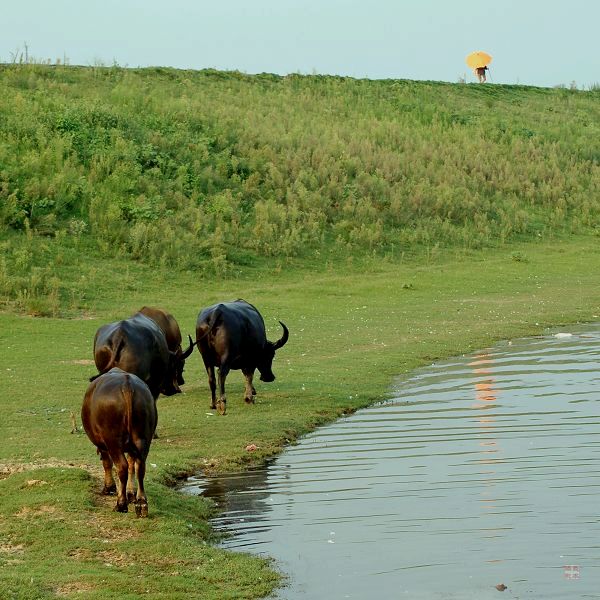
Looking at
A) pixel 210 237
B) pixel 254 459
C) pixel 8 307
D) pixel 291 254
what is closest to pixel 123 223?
pixel 210 237

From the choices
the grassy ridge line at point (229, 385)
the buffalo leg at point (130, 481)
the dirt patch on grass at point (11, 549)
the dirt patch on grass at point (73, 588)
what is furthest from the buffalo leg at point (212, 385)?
the dirt patch on grass at point (73, 588)

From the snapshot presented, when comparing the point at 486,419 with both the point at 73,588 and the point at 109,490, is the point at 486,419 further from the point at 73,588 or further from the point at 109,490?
the point at 73,588

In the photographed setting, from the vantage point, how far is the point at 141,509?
10.5 m

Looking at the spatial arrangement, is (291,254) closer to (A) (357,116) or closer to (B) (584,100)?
(A) (357,116)

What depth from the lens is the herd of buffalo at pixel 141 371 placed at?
1042cm

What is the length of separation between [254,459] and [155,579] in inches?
182

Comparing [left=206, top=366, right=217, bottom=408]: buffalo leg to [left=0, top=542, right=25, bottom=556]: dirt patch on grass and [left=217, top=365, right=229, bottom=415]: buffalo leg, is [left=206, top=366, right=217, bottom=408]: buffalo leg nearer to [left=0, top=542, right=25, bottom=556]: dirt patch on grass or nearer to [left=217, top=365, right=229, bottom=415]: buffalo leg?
[left=217, top=365, right=229, bottom=415]: buffalo leg

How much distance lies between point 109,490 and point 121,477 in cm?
81

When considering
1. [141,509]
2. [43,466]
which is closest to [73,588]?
[141,509]

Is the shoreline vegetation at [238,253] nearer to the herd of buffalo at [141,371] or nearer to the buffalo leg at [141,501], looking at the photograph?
the buffalo leg at [141,501]

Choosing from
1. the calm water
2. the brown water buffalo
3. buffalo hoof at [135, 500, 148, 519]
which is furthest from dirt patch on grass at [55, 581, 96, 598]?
the brown water buffalo

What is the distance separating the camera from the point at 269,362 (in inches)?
671

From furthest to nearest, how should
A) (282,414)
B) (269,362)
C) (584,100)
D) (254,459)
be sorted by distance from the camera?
(584,100) < (269,362) < (282,414) < (254,459)

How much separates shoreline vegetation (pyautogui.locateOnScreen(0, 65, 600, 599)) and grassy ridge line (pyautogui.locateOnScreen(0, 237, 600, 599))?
0.05 meters
